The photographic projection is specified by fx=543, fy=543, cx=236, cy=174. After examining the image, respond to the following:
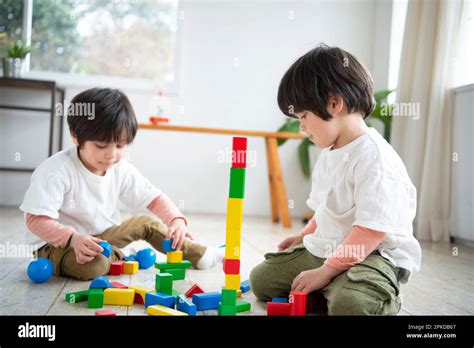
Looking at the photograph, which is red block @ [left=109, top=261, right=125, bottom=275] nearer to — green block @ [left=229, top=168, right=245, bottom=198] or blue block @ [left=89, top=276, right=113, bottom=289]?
blue block @ [left=89, top=276, right=113, bottom=289]

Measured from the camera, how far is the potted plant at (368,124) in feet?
9.47

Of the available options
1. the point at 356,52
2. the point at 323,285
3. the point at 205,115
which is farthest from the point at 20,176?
the point at 323,285

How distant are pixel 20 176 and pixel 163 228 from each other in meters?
1.73

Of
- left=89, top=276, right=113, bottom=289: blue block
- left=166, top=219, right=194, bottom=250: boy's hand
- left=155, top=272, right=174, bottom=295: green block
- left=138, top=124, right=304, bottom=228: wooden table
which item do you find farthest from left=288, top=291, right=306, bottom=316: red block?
left=138, top=124, right=304, bottom=228: wooden table

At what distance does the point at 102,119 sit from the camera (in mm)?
1231

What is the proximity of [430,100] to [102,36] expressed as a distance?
1.95 m

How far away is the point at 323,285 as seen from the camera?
100 centimetres

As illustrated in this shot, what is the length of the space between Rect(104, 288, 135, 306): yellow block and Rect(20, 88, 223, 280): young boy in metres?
0.19

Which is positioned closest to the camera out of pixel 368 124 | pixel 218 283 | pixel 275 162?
pixel 218 283

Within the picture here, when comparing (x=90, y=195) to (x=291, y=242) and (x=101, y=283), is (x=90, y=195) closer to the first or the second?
(x=101, y=283)

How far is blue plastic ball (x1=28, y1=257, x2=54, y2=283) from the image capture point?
3.78 ft

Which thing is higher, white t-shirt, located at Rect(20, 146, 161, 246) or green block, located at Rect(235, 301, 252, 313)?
white t-shirt, located at Rect(20, 146, 161, 246)

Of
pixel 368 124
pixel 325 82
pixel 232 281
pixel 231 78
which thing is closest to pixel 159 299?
pixel 232 281

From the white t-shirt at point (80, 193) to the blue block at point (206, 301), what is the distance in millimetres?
436
